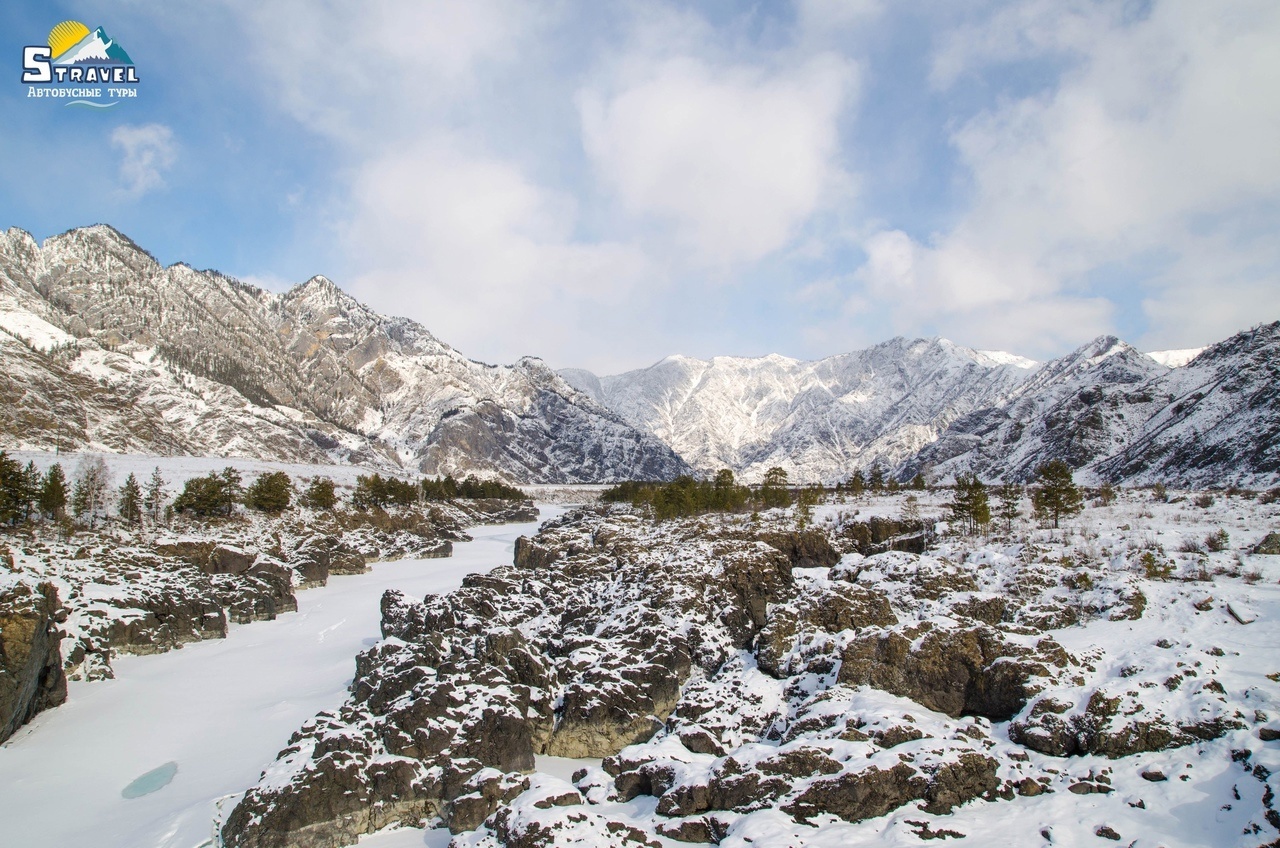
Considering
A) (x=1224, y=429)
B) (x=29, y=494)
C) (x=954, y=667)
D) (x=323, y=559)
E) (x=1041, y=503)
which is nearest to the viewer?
(x=954, y=667)

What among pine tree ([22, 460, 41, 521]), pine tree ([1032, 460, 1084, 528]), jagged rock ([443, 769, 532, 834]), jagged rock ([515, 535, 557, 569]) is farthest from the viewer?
pine tree ([22, 460, 41, 521])

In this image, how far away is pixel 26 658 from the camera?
1841 cm

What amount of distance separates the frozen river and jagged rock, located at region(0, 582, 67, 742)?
2.06 feet

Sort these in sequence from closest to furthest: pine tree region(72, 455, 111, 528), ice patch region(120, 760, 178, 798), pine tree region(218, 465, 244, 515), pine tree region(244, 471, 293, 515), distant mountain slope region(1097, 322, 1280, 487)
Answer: ice patch region(120, 760, 178, 798) < pine tree region(72, 455, 111, 528) < distant mountain slope region(1097, 322, 1280, 487) < pine tree region(218, 465, 244, 515) < pine tree region(244, 471, 293, 515)

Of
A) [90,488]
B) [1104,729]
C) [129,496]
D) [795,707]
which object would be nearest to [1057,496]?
[1104,729]

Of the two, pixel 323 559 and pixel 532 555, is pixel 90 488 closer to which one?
pixel 323 559

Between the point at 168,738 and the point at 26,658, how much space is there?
489 cm

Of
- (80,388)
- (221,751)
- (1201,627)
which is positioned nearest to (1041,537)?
(1201,627)

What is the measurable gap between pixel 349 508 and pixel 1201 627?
87946 millimetres

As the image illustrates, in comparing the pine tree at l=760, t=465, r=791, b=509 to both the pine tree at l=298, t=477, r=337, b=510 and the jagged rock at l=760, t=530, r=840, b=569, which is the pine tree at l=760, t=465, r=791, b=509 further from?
the pine tree at l=298, t=477, r=337, b=510

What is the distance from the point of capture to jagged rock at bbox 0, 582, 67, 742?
58.6 ft

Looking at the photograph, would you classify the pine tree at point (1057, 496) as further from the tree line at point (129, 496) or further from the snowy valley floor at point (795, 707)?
the tree line at point (129, 496)

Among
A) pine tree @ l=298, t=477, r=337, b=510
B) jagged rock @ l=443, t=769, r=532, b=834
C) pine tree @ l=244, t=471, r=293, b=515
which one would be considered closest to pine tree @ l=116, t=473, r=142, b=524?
pine tree @ l=244, t=471, r=293, b=515

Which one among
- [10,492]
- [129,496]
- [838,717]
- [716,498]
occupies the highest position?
[10,492]
